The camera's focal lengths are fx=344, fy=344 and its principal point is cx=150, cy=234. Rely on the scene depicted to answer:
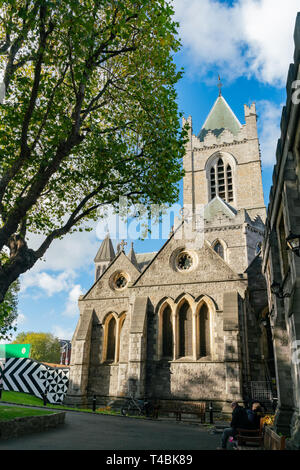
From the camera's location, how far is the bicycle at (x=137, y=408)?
16.6 meters

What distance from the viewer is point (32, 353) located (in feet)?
204

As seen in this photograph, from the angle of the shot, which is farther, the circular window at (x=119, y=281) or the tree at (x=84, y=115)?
the circular window at (x=119, y=281)

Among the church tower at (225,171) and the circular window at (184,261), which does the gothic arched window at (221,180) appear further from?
the circular window at (184,261)

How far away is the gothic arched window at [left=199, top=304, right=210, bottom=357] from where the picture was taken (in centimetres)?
1810

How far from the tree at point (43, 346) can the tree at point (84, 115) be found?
180 ft

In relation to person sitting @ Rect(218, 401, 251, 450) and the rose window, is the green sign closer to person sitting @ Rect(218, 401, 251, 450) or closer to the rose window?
the rose window

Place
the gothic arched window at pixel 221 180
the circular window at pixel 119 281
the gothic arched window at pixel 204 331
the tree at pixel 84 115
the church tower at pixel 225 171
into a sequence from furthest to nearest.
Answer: the gothic arched window at pixel 221 180 < the church tower at pixel 225 171 < the circular window at pixel 119 281 < the gothic arched window at pixel 204 331 < the tree at pixel 84 115

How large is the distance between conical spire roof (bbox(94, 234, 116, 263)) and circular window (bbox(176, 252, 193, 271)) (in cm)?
4078

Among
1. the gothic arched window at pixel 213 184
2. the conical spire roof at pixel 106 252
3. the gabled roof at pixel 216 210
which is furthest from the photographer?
Answer: the conical spire roof at pixel 106 252

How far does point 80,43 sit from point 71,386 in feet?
58.0

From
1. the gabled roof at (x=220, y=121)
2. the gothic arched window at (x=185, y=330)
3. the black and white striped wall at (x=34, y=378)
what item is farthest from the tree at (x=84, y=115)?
the gabled roof at (x=220, y=121)

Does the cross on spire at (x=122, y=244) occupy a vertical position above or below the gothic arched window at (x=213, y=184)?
below

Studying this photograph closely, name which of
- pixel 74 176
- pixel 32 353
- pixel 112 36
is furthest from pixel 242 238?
pixel 32 353
